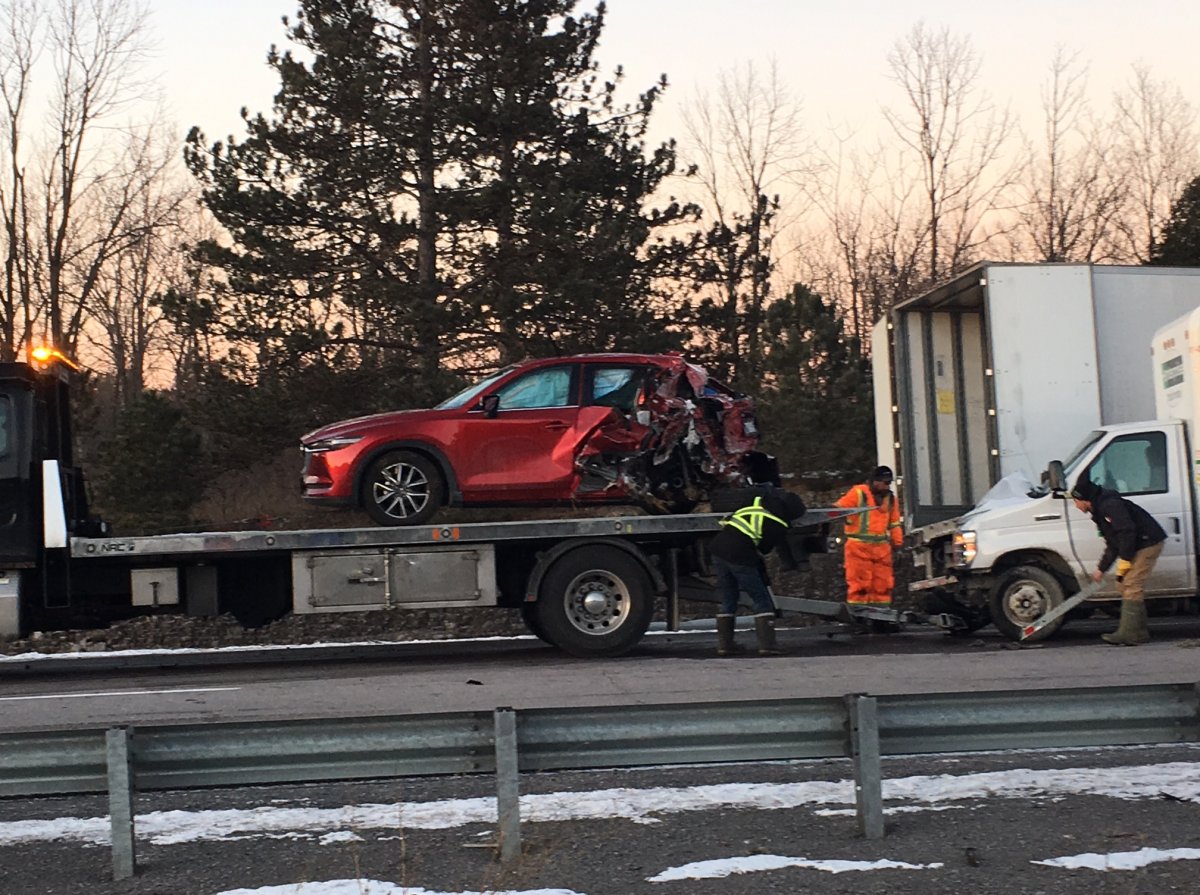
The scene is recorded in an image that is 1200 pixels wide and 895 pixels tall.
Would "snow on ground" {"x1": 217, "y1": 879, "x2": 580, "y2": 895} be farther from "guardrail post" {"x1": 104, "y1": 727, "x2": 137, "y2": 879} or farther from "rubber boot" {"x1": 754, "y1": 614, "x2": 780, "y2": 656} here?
"rubber boot" {"x1": 754, "y1": 614, "x2": 780, "y2": 656}

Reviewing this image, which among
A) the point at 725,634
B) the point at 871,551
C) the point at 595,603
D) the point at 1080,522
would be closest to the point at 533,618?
the point at 595,603

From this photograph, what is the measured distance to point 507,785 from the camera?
16.0 feet

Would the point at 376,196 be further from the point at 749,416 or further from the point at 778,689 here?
the point at 778,689

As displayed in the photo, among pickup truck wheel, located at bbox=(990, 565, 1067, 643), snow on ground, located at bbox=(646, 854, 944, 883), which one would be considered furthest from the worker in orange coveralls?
snow on ground, located at bbox=(646, 854, 944, 883)

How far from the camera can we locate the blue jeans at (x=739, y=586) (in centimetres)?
1153

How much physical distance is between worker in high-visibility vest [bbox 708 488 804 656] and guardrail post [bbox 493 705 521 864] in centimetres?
654

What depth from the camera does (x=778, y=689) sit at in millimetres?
9180

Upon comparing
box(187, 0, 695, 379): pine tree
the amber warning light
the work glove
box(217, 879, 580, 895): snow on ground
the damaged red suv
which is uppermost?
box(187, 0, 695, 379): pine tree

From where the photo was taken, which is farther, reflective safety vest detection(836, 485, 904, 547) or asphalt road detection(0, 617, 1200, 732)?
reflective safety vest detection(836, 485, 904, 547)

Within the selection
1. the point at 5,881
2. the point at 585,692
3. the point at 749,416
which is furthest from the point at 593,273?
the point at 5,881

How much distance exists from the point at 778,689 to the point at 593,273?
15.0 meters

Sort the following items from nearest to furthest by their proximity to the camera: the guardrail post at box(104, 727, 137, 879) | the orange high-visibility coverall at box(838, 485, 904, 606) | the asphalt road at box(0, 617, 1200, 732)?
the guardrail post at box(104, 727, 137, 879) → the asphalt road at box(0, 617, 1200, 732) → the orange high-visibility coverall at box(838, 485, 904, 606)

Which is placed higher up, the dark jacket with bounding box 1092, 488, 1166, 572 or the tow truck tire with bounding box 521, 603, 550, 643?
the dark jacket with bounding box 1092, 488, 1166, 572

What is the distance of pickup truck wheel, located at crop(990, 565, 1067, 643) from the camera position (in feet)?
39.7
